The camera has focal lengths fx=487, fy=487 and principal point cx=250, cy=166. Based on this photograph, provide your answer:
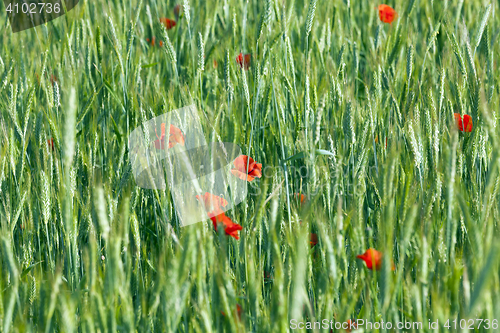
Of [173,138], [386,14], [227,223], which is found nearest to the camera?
[227,223]

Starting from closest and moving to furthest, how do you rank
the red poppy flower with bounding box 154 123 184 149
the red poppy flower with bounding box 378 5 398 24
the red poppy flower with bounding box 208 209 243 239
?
the red poppy flower with bounding box 208 209 243 239
the red poppy flower with bounding box 154 123 184 149
the red poppy flower with bounding box 378 5 398 24

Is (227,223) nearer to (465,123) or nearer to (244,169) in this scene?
(244,169)

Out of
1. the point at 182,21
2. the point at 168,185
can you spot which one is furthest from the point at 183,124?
the point at 182,21

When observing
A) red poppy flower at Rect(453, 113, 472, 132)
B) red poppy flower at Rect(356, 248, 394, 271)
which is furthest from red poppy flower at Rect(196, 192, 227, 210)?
red poppy flower at Rect(453, 113, 472, 132)

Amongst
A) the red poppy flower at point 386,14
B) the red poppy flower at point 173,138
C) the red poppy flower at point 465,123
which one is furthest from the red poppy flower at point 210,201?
the red poppy flower at point 386,14

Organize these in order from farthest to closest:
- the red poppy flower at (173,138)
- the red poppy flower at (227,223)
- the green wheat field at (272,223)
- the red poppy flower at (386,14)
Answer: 1. the red poppy flower at (386,14)
2. the red poppy flower at (173,138)
3. the red poppy flower at (227,223)
4. the green wheat field at (272,223)

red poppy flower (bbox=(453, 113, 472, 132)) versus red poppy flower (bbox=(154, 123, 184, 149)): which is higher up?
red poppy flower (bbox=(154, 123, 184, 149))

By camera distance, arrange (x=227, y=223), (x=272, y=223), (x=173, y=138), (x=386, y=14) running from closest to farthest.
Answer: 1. (x=272, y=223)
2. (x=227, y=223)
3. (x=173, y=138)
4. (x=386, y=14)

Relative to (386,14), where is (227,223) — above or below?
below

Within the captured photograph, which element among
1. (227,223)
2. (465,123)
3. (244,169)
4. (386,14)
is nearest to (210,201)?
(227,223)

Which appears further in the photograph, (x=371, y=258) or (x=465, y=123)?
(x=465, y=123)

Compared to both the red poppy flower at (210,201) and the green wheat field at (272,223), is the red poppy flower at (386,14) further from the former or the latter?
the red poppy flower at (210,201)

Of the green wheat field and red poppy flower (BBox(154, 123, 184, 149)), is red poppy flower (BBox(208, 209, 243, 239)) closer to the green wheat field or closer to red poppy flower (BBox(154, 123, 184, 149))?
the green wheat field

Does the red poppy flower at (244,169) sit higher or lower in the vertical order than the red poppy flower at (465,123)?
lower
